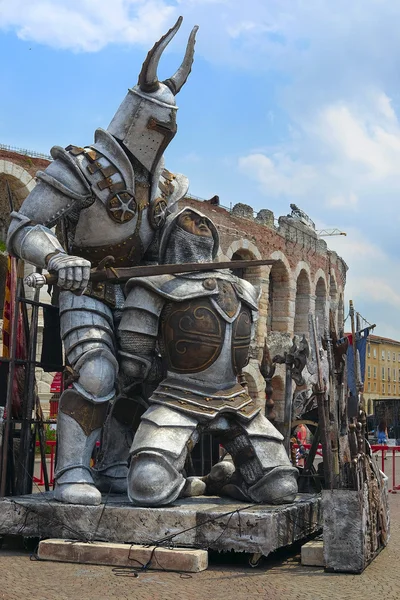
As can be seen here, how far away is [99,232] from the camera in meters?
5.68

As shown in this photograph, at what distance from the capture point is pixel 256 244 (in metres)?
23.5

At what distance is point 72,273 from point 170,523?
62.8 inches

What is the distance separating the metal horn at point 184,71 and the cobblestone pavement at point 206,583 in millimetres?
3279

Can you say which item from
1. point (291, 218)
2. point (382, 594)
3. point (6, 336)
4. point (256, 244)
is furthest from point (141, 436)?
point (291, 218)

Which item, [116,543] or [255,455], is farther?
[255,455]

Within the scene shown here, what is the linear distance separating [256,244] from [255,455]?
60.5 feet

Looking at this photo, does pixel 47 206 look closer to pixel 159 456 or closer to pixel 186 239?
pixel 186 239

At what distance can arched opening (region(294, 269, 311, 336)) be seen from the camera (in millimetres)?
26266

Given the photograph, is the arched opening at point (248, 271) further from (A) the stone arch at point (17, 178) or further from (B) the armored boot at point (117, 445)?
(B) the armored boot at point (117, 445)

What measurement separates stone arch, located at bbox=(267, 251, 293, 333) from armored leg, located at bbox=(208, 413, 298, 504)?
19.4m

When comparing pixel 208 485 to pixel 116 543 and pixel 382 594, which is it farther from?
pixel 382 594

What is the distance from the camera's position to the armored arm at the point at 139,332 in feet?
17.6

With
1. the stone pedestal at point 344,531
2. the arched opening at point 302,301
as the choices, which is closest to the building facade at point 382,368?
the arched opening at point 302,301

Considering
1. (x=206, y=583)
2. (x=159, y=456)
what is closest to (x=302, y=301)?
(x=159, y=456)
